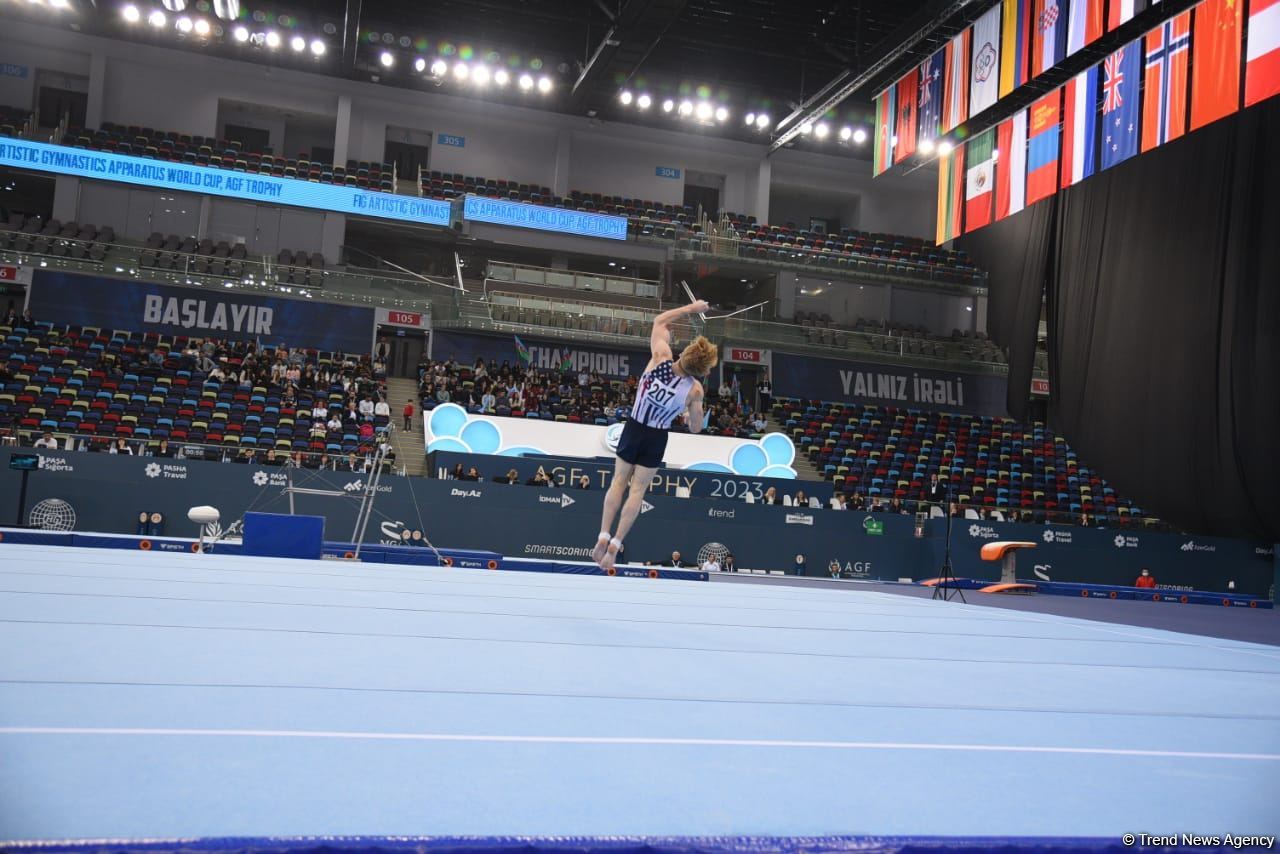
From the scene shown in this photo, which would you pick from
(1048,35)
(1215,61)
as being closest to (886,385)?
(1048,35)

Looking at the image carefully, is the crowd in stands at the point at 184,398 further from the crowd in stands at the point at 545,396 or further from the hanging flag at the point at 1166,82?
the hanging flag at the point at 1166,82

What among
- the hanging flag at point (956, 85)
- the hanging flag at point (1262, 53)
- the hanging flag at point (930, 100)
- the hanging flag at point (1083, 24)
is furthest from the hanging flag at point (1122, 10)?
the hanging flag at point (930, 100)

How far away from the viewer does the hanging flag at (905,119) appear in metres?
17.4

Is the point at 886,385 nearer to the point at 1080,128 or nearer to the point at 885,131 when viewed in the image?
the point at 885,131

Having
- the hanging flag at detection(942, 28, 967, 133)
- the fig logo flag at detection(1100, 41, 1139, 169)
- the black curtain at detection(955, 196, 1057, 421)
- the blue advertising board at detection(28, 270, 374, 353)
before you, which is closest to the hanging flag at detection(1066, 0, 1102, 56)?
the fig logo flag at detection(1100, 41, 1139, 169)

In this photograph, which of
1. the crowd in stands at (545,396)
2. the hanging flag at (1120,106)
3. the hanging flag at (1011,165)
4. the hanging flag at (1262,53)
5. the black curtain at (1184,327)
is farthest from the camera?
the crowd in stands at (545,396)

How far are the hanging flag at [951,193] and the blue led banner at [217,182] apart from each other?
52.4 ft

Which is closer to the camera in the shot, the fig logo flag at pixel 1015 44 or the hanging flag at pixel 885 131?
the fig logo flag at pixel 1015 44

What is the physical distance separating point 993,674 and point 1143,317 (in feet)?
39.2

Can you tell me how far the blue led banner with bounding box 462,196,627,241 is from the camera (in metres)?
28.4

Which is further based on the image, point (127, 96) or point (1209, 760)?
point (127, 96)

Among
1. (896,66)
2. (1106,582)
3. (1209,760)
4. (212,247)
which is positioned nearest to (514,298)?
(212,247)

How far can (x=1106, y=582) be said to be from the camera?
19.8 meters

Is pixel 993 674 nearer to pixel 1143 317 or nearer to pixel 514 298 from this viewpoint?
pixel 1143 317
